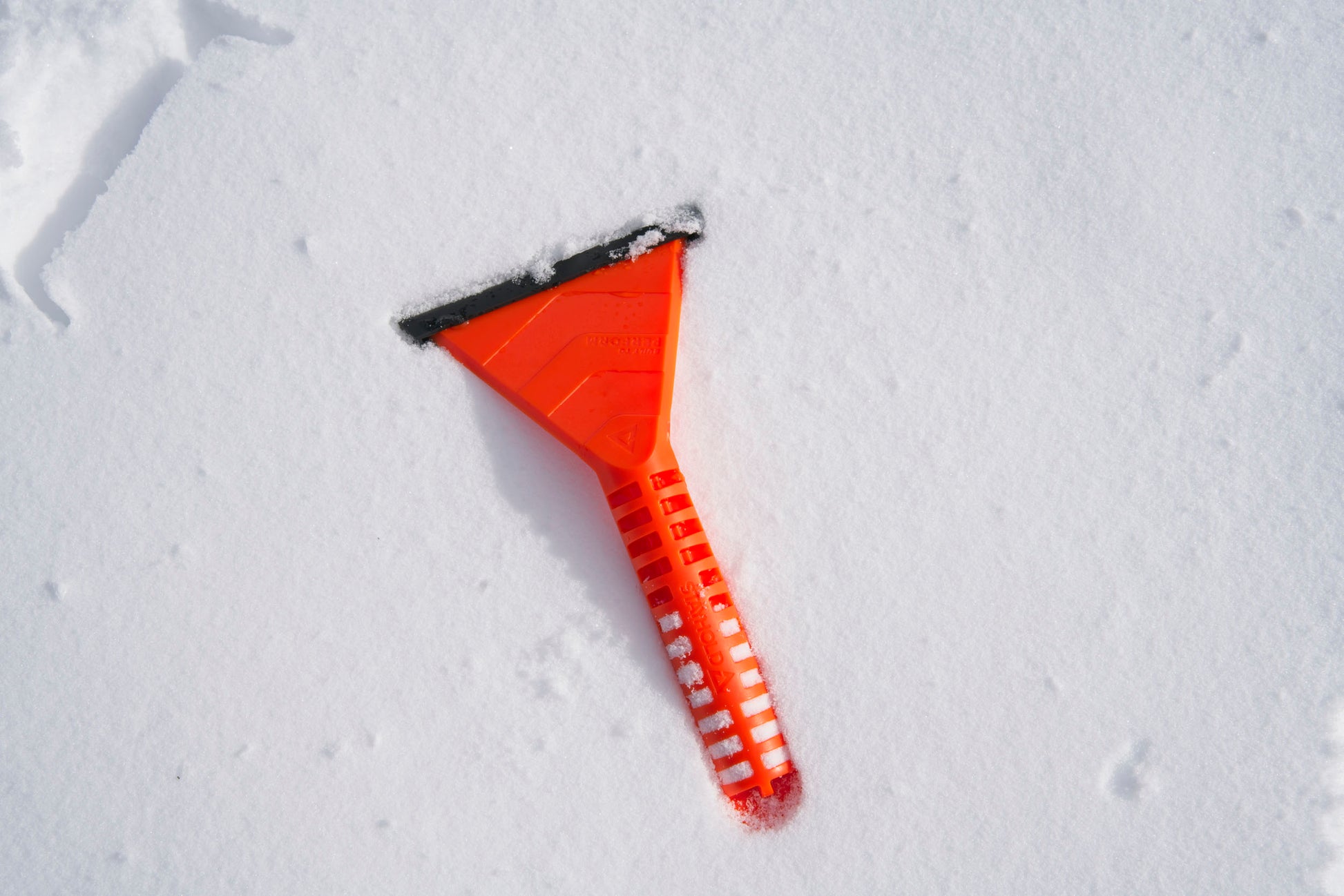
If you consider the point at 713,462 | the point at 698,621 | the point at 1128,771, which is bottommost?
the point at 1128,771

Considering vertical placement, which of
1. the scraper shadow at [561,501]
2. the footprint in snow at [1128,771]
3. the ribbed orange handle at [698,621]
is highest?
the scraper shadow at [561,501]

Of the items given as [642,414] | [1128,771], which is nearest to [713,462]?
[642,414]

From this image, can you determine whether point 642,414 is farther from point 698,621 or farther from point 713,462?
point 698,621

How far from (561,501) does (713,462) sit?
188 millimetres

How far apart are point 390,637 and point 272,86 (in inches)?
27.3

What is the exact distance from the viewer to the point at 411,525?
41.9 inches

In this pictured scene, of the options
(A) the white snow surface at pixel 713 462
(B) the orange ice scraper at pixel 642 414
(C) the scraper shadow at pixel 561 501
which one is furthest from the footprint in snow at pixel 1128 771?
(C) the scraper shadow at pixel 561 501

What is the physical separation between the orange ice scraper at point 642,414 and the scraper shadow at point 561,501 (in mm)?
32

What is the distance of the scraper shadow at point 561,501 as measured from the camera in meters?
1.06

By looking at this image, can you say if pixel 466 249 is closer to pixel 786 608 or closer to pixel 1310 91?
Result: pixel 786 608

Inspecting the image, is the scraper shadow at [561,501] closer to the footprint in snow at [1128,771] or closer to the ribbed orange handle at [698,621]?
the ribbed orange handle at [698,621]

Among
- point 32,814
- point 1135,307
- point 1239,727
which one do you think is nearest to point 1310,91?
point 1135,307

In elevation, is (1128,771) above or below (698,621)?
below

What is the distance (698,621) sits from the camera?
3.23 feet
